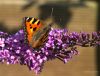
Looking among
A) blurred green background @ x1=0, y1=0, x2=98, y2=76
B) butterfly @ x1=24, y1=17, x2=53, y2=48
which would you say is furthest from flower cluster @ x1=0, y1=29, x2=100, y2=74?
blurred green background @ x1=0, y1=0, x2=98, y2=76

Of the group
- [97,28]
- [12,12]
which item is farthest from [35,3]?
[97,28]

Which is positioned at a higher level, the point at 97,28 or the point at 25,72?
the point at 97,28

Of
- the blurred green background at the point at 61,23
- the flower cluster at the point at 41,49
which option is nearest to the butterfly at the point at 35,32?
the flower cluster at the point at 41,49

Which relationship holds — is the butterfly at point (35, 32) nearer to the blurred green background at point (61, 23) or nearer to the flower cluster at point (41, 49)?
the flower cluster at point (41, 49)

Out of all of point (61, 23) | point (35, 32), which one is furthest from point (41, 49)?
point (61, 23)

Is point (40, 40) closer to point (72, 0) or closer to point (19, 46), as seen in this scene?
point (19, 46)

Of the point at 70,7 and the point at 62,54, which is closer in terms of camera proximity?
the point at 62,54

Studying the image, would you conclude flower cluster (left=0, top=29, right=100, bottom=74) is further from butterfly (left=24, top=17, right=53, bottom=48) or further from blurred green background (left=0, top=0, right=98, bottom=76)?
blurred green background (left=0, top=0, right=98, bottom=76)
